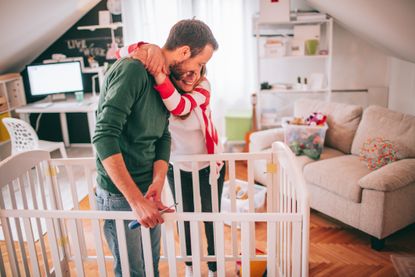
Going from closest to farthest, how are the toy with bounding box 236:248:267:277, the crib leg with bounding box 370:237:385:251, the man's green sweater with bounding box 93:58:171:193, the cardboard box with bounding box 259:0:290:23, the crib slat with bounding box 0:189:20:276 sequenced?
the man's green sweater with bounding box 93:58:171:193 < the crib slat with bounding box 0:189:20:276 < the toy with bounding box 236:248:267:277 < the crib leg with bounding box 370:237:385:251 < the cardboard box with bounding box 259:0:290:23

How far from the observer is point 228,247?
2498 mm

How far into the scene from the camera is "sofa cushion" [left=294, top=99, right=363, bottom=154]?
2945 mm

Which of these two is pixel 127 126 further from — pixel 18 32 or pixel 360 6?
pixel 18 32

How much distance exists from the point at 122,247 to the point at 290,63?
3.22 meters

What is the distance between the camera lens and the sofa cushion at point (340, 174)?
2.41 meters

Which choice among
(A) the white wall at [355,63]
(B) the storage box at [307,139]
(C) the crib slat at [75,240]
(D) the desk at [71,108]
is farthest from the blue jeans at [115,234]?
(A) the white wall at [355,63]

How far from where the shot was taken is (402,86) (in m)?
3.52

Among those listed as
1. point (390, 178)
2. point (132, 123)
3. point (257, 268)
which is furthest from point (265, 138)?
point (132, 123)

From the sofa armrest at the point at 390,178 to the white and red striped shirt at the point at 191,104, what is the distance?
0.99 metres

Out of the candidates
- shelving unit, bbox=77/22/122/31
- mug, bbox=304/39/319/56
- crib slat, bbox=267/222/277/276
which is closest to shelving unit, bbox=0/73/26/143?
shelving unit, bbox=77/22/122/31

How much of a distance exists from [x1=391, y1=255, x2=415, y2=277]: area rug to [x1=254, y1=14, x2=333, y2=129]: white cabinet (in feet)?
5.92

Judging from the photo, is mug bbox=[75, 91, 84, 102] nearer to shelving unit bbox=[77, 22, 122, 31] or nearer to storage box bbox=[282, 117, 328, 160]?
shelving unit bbox=[77, 22, 122, 31]

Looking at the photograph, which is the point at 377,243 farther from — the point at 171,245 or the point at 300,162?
the point at 171,245

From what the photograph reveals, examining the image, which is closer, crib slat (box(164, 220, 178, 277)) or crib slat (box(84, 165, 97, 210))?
crib slat (box(164, 220, 178, 277))
